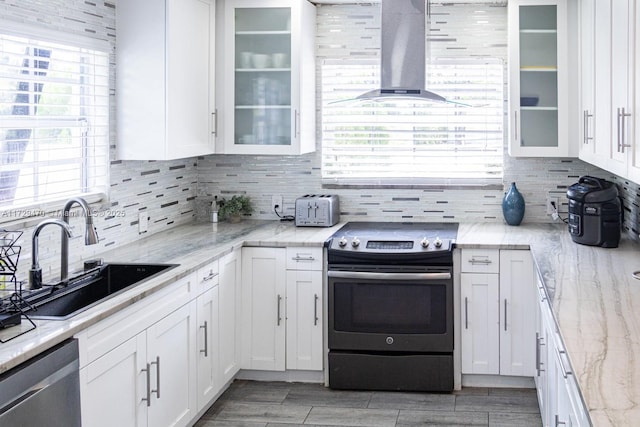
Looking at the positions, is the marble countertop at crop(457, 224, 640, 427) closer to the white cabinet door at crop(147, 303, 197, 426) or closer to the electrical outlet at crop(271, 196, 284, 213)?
the electrical outlet at crop(271, 196, 284, 213)

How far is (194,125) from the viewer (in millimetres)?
4629

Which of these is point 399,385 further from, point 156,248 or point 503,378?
point 156,248

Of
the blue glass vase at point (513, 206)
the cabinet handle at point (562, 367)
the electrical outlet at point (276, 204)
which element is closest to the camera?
the cabinet handle at point (562, 367)

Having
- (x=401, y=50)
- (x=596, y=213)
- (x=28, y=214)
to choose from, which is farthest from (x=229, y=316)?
(x=596, y=213)

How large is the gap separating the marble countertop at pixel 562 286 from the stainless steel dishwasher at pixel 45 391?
1.6 inches

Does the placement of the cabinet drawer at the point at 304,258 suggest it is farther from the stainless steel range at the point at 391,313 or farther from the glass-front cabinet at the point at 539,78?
the glass-front cabinet at the point at 539,78

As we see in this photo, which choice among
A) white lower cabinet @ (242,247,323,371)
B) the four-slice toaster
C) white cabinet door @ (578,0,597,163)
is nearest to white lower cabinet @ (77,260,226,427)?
white lower cabinet @ (242,247,323,371)

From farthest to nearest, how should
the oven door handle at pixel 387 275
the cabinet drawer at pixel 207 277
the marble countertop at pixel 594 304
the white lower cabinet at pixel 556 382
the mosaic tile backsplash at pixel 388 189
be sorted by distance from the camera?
the mosaic tile backsplash at pixel 388 189 < the oven door handle at pixel 387 275 < the cabinet drawer at pixel 207 277 < the white lower cabinet at pixel 556 382 < the marble countertop at pixel 594 304

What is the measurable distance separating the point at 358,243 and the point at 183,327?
1221 mm

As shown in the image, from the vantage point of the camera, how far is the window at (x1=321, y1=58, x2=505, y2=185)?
206 inches

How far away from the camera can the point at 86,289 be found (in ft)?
11.6

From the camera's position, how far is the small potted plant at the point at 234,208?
17.4ft

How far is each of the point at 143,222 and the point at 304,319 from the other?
104 centimetres

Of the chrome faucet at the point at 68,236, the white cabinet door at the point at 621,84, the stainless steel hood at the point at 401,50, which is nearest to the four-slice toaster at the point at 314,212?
the stainless steel hood at the point at 401,50
